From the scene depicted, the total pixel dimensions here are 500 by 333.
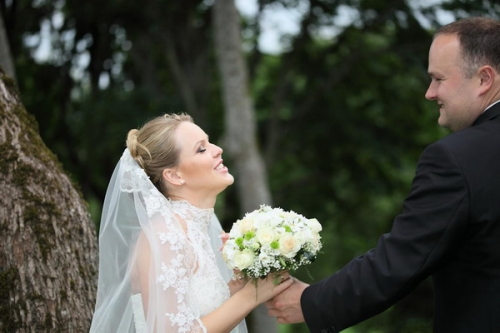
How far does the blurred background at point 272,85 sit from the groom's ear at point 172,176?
6.90 meters

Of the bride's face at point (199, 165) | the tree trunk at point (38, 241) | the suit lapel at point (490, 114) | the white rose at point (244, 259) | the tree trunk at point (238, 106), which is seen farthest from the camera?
the tree trunk at point (238, 106)

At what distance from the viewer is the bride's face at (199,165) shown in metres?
3.81

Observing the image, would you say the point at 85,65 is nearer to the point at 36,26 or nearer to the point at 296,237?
the point at 36,26

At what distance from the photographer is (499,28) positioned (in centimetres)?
325

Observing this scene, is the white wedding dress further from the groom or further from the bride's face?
the groom

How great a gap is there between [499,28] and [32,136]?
8.73 feet

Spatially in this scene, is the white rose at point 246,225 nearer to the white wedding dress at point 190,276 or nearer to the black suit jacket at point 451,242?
the white wedding dress at point 190,276

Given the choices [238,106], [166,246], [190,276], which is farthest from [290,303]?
[238,106]

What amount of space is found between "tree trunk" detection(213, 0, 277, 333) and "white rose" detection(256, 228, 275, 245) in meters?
6.31

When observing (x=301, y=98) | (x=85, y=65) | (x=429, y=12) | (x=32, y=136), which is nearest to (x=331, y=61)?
(x=301, y=98)

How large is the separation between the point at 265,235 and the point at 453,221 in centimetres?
92

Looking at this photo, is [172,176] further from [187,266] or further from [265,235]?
[265,235]

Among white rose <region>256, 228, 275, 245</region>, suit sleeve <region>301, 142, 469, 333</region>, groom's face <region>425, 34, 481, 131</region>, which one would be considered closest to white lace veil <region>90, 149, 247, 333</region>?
white rose <region>256, 228, 275, 245</region>

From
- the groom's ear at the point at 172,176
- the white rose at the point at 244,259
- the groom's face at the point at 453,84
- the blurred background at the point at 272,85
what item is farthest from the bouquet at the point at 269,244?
the blurred background at the point at 272,85
